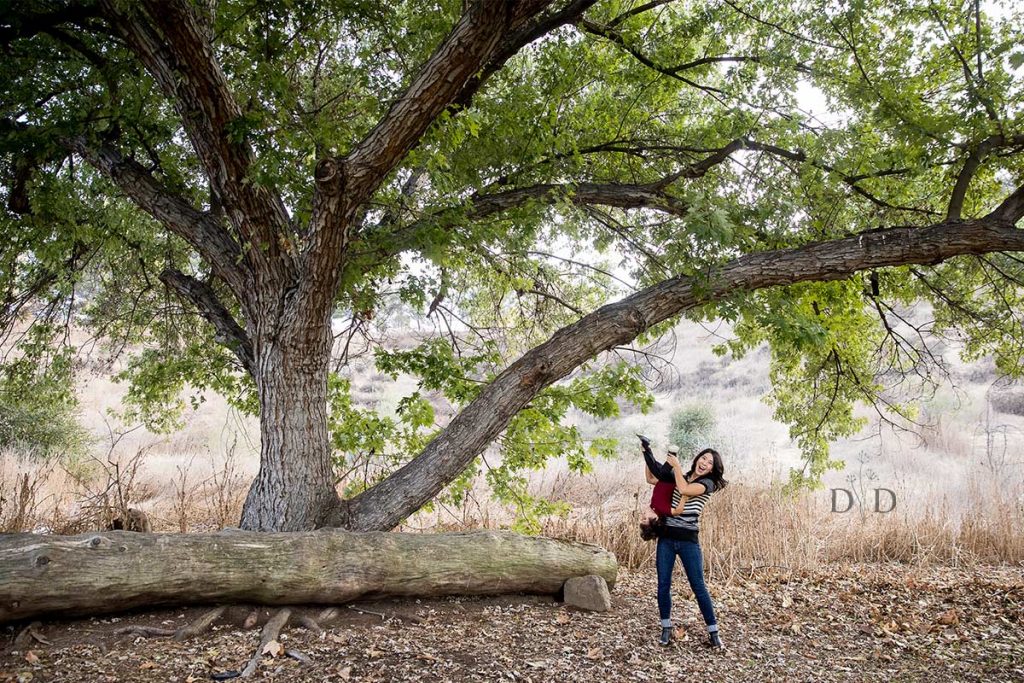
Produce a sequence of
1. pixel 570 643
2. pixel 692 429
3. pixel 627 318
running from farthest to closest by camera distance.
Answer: pixel 692 429, pixel 627 318, pixel 570 643

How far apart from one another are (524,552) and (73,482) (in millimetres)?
8181

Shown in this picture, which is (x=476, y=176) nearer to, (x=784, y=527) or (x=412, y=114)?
(x=412, y=114)

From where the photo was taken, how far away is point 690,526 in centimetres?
467

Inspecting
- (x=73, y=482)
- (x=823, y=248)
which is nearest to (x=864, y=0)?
(x=823, y=248)

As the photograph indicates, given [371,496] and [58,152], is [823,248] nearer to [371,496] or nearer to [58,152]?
[371,496]

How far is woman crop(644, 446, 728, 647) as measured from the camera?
4637 mm

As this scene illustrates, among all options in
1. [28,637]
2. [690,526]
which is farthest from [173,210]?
[690,526]

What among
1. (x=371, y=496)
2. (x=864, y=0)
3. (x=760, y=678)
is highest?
(x=864, y=0)

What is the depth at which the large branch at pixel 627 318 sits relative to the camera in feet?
17.4

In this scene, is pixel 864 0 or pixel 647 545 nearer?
pixel 864 0

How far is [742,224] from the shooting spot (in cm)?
530

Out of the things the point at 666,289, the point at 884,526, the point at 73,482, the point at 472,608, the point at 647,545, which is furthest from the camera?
the point at 73,482

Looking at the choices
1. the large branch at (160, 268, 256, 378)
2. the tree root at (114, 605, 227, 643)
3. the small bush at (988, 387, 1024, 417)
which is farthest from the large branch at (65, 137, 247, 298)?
the small bush at (988, 387, 1024, 417)

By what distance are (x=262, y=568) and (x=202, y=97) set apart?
10.2 ft
